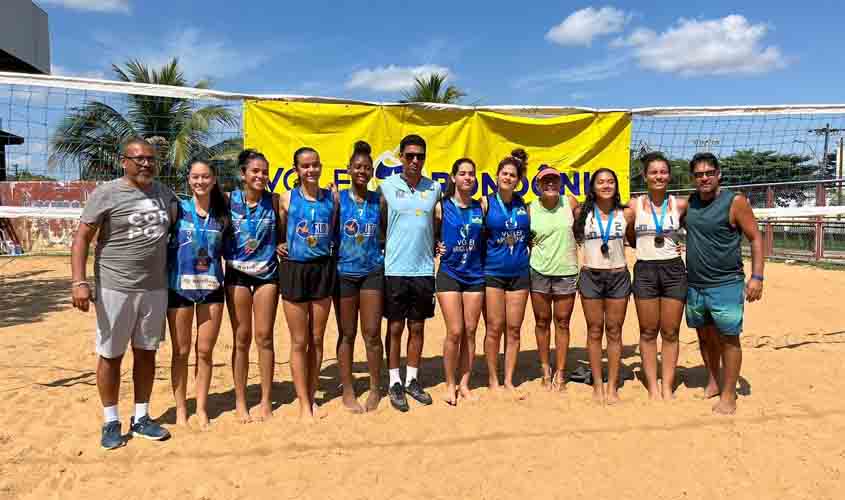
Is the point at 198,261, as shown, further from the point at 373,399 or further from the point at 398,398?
the point at 398,398

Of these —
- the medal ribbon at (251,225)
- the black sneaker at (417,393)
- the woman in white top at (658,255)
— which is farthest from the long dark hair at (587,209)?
the medal ribbon at (251,225)

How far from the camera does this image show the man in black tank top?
3561 millimetres

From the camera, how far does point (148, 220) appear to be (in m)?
3.12

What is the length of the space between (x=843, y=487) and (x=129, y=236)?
407cm

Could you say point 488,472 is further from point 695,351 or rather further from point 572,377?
point 695,351

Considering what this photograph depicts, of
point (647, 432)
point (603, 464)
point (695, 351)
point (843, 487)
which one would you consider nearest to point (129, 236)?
point (603, 464)

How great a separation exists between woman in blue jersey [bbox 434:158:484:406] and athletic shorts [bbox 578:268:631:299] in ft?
2.52

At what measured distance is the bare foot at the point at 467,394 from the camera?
3896 mm

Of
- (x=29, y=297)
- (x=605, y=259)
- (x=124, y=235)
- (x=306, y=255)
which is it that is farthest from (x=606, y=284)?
(x=29, y=297)

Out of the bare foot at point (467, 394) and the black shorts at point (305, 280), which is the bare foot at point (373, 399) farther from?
the black shorts at point (305, 280)

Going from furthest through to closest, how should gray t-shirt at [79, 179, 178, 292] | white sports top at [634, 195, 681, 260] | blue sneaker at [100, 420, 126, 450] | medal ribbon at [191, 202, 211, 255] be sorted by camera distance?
white sports top at [634, 195, 681, 260] → medal ribbon at [191, 202, 211, 255] → blue sneaker at [100, 420, 126, 450] → gray t-shirt at [79, 179, 178, 292]

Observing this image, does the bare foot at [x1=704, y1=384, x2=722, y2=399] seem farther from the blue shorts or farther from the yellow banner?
the yellow banner

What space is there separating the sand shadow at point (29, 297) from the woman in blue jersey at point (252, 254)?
5.02 m

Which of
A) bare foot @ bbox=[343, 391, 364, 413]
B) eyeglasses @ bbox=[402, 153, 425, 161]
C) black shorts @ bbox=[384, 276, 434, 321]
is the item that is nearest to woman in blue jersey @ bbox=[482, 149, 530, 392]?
black shorts @ bbox=[384, 276, 434, 321]
